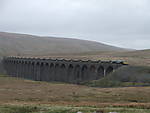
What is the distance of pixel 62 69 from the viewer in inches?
3981

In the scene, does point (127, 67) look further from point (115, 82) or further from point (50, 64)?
point (50, 64)

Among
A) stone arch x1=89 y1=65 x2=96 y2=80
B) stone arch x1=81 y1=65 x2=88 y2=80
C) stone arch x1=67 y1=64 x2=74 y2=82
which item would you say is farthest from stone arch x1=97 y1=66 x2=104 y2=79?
stone arch x1=67 y1=64 x2=74 y2=82

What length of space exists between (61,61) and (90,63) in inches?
744

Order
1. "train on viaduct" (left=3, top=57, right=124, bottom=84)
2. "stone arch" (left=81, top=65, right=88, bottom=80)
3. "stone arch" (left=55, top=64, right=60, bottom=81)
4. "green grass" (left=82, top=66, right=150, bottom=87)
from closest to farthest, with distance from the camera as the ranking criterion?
"green grass" (left=82, top=66, right=150, bottom=87)
"train on viaduct" (left=3, top=57, right=124, bottom=84)
"stone arch" (left=81, top=65, right=88, bottom=80)
"stone arch" (left=55, top=64, right=60, bottom=81)

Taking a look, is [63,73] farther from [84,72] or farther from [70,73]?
[84,72]

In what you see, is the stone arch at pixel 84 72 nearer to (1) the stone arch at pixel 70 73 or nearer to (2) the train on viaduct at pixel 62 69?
(2) the train on viaduct at pixel 62 69

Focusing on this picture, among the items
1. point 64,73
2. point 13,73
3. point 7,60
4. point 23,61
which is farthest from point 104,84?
point 7,60

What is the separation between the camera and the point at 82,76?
3484 inches

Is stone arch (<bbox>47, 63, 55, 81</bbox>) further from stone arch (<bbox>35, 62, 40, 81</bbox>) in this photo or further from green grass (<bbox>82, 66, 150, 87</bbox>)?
green grass (<bbox>82, 66, 150, 87</bbox>)

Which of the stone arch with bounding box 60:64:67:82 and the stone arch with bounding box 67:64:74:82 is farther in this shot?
the stone arch with bounding box 60:64:67:82

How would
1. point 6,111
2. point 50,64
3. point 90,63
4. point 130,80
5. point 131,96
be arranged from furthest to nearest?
point 50,64 < point 90,63 < point 130,80 < point 131,96 < point 6,111

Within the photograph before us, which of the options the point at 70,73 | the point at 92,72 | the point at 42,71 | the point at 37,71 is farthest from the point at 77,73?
the point at 37,71

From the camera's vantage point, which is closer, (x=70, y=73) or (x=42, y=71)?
(x=70, y=73)

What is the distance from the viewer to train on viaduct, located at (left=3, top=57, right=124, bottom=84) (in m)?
79.7
